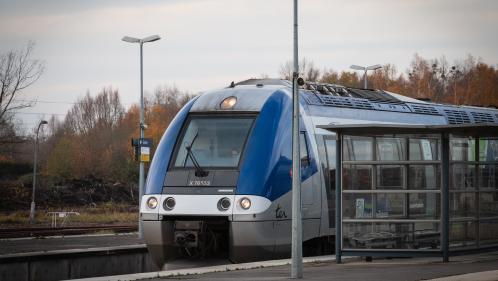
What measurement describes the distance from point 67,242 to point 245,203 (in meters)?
12.6

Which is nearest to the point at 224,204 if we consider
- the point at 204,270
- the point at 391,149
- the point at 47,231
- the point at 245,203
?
the point at 245,203

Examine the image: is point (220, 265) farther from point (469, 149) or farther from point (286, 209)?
point (469, 149)

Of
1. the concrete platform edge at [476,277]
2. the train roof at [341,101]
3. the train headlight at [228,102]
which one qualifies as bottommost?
the concrete platform edge at [476,277]

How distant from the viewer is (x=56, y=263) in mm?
21125

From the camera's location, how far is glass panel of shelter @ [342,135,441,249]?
60.0 feet

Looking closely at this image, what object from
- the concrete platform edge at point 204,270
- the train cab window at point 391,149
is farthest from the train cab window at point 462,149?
the concrete platform edge at point 204,270

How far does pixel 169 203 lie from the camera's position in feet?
62.7

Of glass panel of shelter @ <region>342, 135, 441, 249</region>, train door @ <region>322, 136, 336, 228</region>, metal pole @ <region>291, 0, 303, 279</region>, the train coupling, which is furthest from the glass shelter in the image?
the train coupling

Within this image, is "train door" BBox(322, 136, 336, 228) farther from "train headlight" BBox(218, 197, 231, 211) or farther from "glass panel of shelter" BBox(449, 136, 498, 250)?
"glass panel of shelter" BBox(449, 136, 498, 250)

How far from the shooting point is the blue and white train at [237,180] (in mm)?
18812

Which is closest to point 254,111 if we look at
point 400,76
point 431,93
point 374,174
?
point 374,174

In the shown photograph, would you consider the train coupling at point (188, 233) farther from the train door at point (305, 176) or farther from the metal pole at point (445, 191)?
the metal pole at point (445, 191)

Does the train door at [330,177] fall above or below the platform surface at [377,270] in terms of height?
above

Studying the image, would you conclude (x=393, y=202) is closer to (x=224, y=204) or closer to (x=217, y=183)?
(x=224, y=204)
